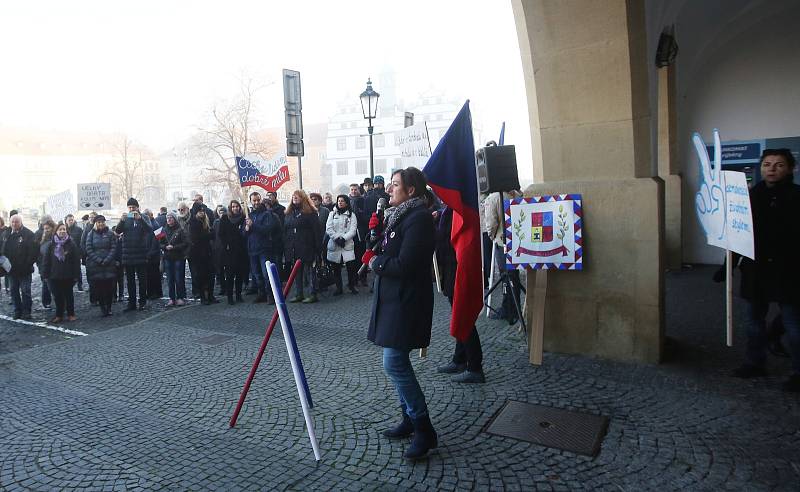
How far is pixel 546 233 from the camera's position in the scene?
217 inches

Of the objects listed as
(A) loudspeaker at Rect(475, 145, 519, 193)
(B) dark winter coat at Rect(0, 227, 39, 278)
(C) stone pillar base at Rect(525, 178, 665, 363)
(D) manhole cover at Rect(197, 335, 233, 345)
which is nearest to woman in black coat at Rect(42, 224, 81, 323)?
(B) dark winter coat at Rect(0, 227, 39, 278)

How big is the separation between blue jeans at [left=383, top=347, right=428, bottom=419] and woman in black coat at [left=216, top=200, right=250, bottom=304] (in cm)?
677

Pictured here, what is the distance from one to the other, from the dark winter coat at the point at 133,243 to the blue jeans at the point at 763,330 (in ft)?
31.2

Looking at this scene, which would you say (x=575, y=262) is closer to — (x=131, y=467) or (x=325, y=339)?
(x=325, y=339)

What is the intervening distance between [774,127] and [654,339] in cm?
820

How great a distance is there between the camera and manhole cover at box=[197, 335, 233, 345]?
22.6 ft

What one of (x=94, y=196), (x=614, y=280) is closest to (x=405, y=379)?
(x=614, y=280)

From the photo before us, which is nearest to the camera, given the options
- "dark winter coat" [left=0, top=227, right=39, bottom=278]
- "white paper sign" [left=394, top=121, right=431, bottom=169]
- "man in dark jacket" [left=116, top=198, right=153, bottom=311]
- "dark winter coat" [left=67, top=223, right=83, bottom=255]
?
"white paper sign" [left=394, top=121, right=431, bottom=169]

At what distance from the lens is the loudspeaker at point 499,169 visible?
5.95 m

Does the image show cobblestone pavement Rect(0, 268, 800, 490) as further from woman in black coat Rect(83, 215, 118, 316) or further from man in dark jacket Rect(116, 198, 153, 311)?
man in dark jacket Rect(116, 198, 153, 311)

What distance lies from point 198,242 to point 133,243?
1149 mm

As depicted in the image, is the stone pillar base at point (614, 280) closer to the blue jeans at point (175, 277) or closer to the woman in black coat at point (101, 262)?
the blue jeans at point (175, 277)

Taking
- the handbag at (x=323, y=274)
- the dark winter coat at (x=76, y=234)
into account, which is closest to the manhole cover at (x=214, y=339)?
the handbag at (x=323, y=274)

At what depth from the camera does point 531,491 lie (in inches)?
125
